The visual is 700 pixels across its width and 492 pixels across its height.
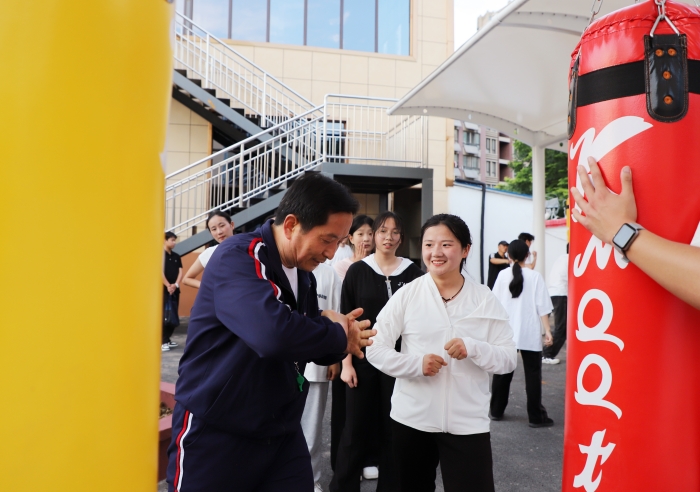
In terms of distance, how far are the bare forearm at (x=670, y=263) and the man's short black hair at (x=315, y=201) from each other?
1.01 m

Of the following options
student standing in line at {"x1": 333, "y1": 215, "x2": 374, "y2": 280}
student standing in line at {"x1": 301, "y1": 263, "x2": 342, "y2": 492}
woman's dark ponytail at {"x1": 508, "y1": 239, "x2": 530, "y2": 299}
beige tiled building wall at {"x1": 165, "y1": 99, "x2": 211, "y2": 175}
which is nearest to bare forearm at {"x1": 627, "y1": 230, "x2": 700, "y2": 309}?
student standing in line at {"x1": 301, "y1": 263, "x2": 342, "y2": 492}

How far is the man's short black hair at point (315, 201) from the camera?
6.57 ft

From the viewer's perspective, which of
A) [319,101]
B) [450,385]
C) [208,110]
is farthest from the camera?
[319,101]

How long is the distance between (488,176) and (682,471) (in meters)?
77.2

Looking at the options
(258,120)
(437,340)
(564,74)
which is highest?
(258,120)

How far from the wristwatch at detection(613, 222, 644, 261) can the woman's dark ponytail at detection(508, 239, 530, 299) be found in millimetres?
4368

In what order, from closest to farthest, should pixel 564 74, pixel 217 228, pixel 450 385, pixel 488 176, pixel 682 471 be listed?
pixel 682 471 < pixel 450 385 < pixel 217 228 < pixel 564 74 < pixel 488 176

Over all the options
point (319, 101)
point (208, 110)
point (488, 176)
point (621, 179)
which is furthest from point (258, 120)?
point (488, 176)

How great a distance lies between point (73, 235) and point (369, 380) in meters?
3.26

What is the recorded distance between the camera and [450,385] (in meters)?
2.69

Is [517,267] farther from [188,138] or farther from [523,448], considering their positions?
[188,138]

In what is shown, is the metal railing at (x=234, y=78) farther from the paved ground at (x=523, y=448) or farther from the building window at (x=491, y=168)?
the building window at (x=491, y=168)

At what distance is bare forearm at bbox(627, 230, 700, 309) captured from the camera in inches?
54.8

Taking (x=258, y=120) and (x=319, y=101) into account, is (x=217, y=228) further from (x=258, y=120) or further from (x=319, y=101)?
(x=319, y=101)
